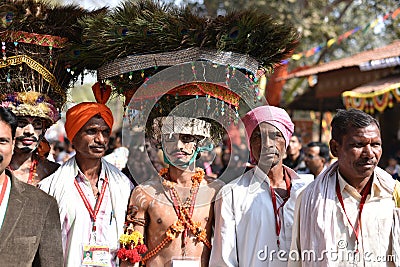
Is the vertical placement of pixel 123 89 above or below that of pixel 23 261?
above

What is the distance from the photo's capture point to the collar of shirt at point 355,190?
3588mm

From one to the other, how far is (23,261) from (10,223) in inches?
8.6

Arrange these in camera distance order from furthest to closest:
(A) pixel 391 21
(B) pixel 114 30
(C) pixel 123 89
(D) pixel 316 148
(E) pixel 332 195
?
(A) pixel 391 21 → (D) pixel 316 148 → (C) pixel 123 89 → (B) pixel 114 30 → (E) pixel 332 195

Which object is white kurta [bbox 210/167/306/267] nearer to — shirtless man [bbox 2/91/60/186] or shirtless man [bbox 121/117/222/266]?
shirtless man [bbox 121/117/222/266]

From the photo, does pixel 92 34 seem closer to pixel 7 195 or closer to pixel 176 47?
pixel 176 47

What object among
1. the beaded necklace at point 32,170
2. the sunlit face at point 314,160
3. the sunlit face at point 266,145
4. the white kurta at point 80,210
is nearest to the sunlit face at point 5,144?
the white kurta at point 80,210

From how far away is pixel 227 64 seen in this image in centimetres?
420

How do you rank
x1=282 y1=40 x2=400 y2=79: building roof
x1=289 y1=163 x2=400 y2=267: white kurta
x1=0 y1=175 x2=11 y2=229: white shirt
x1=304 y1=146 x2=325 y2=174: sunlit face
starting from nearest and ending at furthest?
x1=0 y1=175 x2=11 y2=229: white shirt
x1=289 y1=163 x2=400 y2=267: white kurta
x1=304 y1=146 x2=325 y2=174: sunlit face
x1=282 y1=40 x2=400 y2=79: building roof

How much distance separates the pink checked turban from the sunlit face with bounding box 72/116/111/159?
1079 mm

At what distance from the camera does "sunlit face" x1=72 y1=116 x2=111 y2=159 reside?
432 centimetres

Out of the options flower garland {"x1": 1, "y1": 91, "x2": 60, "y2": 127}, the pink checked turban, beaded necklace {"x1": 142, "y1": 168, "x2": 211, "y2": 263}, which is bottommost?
beaded necklace {"x1": 142, "y1": 168, "x2": 211, "y2": 263}

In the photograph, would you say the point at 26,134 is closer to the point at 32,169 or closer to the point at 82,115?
the point at 32,169

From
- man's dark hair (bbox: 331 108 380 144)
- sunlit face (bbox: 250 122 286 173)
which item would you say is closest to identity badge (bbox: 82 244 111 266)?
sunlit face (bbox: 250 122 286 173)

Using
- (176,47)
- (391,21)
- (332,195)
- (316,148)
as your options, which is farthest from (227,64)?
(391,21)
